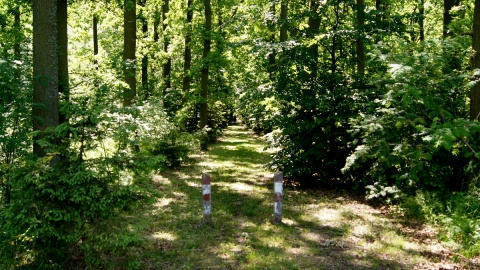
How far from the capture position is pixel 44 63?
21.5 feet

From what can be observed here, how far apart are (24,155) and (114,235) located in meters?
2.40

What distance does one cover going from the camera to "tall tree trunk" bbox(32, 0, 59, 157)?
6453 millimetres

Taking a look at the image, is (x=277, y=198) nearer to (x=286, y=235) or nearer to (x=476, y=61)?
(x=286, y=235)

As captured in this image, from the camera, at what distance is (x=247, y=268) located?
5.89 m

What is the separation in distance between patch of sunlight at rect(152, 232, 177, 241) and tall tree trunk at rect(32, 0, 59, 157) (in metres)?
2.50

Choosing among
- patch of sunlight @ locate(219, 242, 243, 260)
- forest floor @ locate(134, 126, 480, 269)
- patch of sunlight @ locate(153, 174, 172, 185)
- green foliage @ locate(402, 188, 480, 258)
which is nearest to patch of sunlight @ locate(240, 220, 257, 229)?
forest floor @ locate(134, 126, 480, 269)

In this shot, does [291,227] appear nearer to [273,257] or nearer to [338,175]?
[273,257]

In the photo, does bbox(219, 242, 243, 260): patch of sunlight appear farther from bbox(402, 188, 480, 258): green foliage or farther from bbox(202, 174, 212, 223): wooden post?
bbox(402, 188, 480, 258): green foliage

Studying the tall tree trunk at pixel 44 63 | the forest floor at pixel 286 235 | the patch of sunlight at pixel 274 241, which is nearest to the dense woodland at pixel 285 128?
the tall tree trunk at pixel 44 63

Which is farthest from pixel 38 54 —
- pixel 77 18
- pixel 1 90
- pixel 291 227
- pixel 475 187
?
pixel 77 18

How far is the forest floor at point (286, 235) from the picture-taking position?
20.1 feet

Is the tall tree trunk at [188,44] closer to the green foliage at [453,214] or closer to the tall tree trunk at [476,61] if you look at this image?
the tall tree trunk at [476,61]

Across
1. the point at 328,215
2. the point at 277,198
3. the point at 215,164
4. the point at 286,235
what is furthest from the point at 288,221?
the point at 215,164

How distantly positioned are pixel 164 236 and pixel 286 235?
2339 millimetres
